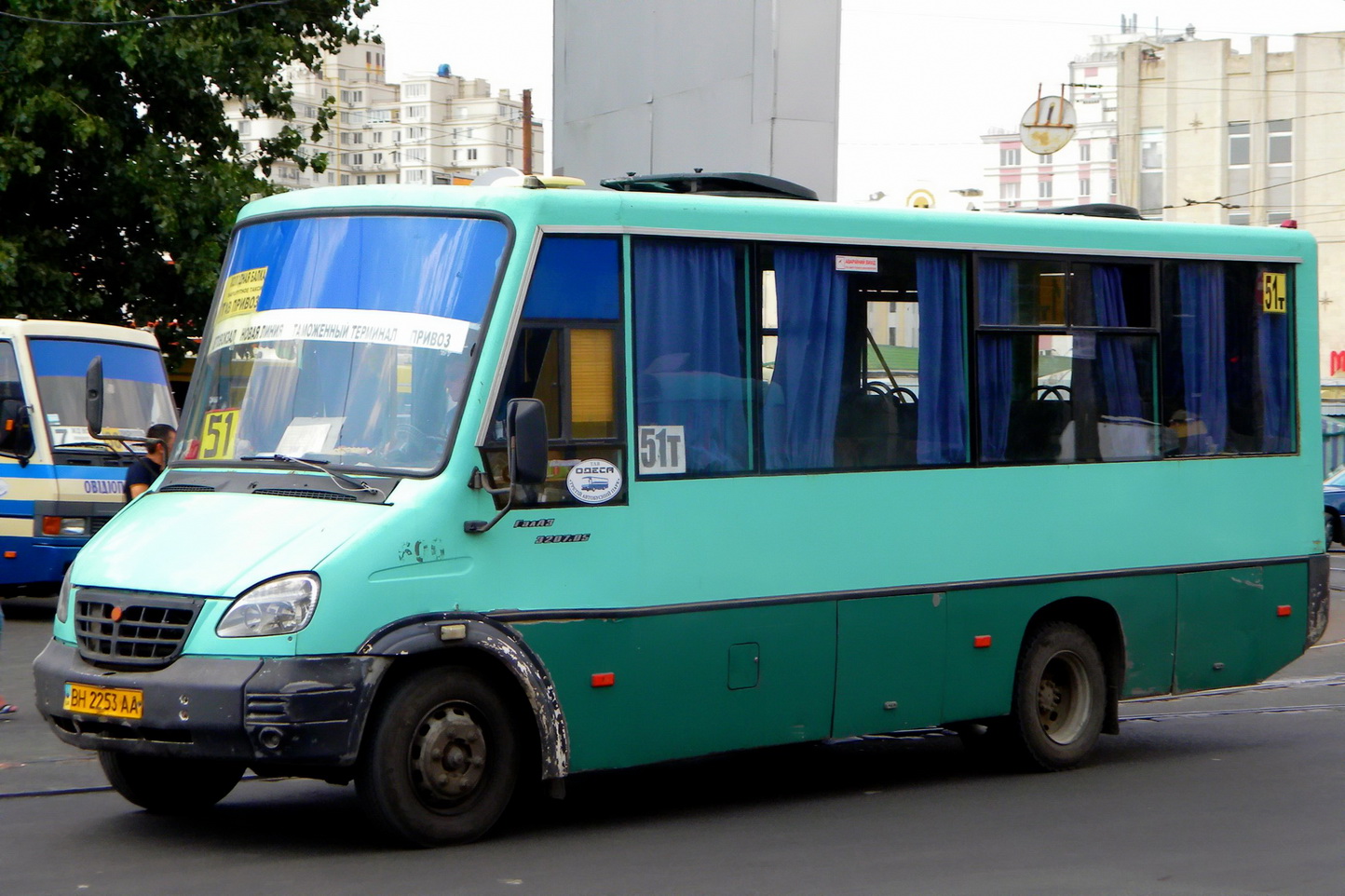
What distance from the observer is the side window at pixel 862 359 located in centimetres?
828

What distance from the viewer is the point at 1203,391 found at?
1013 centimetres

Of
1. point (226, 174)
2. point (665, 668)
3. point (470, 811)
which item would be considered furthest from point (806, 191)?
point (226, 174)

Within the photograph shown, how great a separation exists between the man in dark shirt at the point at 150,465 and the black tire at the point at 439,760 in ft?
21.2

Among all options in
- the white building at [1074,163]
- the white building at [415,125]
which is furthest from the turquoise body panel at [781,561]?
the white building at [415,125]

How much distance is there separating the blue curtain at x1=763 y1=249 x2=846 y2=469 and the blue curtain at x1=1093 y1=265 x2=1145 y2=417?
1869 millimetres

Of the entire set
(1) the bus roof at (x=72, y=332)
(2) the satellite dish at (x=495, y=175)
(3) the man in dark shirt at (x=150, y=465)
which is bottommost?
(3) the man in dark shirt at (x=150, y=465)

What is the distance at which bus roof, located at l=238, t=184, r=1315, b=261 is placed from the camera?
7.48 meters

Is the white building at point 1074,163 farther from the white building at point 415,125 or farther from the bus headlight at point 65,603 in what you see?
the bus headlight at point 65,603

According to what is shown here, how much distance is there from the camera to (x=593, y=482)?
7.50 meters

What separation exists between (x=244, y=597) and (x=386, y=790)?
91 cm

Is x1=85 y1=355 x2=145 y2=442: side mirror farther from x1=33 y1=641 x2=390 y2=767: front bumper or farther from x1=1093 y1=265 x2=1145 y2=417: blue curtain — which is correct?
x1=1093 y1=265 x2=1145 y2=417: blue curtain

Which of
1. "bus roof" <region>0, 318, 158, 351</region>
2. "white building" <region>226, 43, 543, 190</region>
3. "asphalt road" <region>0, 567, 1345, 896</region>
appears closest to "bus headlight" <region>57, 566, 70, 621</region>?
"asphalt road" <region>0, 567, 1345, 896</region>

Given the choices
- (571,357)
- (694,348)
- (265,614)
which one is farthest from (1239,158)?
(265,614)

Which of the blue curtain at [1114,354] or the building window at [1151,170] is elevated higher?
the building window at [1151,170]
